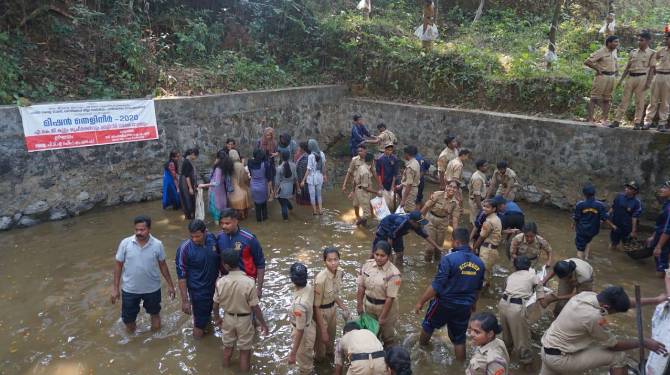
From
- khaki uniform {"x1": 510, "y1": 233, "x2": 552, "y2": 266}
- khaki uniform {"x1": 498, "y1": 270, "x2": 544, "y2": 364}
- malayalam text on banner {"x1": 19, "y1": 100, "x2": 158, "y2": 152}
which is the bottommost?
khaki uniform {"x1": 498, "y1": 270, "x2": 544, "y2": 364}

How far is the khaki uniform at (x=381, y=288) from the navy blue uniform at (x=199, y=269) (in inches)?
66.9

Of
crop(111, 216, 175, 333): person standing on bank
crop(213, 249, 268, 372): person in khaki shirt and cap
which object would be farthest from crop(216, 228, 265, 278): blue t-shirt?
crop(111, 216, 175, 333): person standing on bank

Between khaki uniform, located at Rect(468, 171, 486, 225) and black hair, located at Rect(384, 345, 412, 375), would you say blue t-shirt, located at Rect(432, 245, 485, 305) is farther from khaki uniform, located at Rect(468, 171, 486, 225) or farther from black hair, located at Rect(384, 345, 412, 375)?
khaki uniform, located at Rect(468, 171, 486, 225)

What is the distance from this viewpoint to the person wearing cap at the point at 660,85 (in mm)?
8320

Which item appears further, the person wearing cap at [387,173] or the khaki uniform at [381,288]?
the person wearing cap at [387,173]

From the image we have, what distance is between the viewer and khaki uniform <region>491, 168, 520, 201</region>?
8047 millimetres

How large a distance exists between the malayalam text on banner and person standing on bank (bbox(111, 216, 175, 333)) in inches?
201

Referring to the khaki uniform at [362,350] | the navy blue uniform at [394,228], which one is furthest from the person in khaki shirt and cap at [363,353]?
the navy blue uniform at [394,228]

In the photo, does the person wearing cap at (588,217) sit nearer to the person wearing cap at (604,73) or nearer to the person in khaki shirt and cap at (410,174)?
the person in khaki shirt and cap at (410,174)

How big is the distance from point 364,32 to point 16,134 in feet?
31.1

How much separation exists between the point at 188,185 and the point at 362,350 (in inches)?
244

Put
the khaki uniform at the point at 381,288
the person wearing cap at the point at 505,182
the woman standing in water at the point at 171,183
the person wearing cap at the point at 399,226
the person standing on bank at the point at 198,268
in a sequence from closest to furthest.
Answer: the khaki uniform at the point at 381,288 → the person standing on bank at the point at 198,268 → the person wearing cap at the point at 399,226 → the person wearing cap at the point at 505,182 → the woman standing in water at the point at 171,183

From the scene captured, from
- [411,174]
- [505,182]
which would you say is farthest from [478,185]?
[411,174]

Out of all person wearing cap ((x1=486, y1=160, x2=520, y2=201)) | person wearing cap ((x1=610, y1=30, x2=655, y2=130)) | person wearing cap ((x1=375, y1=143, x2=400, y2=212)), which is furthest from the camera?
person wearing cap ((x1=375, y1=143, x2=400, y2=212))
